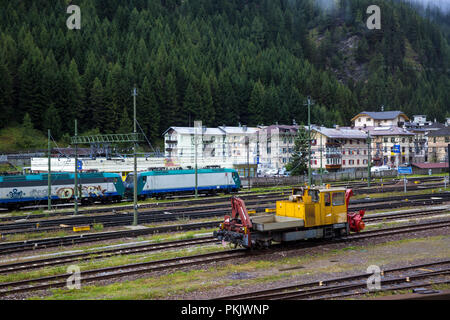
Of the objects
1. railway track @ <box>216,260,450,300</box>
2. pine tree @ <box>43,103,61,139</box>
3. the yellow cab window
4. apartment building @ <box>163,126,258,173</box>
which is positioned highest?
pine tree @ <box>43,103,61,139</box>

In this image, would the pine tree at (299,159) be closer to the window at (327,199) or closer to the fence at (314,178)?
the fence at (314,178)

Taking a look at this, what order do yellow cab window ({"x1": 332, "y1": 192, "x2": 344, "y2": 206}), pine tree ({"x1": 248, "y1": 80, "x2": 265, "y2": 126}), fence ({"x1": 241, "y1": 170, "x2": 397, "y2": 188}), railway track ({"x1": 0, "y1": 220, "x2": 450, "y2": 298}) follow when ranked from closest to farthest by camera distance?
railway track ({"x1": 0, "y1": 220, "x2": 450, "y2": 298}), yellow cab window ({"x1": 332, "y1": 192, "x2": 344, "y2": 206}), fence ({"x1": 241, "y1": 170, "x2": 397, "y2": 188}), pine tree ({"x1": 248, "y1": 80, "x2": 265, "y2": 126})

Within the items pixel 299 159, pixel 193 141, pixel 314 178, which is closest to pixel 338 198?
pixel 314 178

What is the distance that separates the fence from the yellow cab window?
37026mm

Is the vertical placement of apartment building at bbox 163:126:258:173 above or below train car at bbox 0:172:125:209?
above

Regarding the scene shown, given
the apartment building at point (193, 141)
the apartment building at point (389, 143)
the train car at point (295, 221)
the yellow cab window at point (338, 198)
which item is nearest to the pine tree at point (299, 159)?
the apartment building at point (193, 141)

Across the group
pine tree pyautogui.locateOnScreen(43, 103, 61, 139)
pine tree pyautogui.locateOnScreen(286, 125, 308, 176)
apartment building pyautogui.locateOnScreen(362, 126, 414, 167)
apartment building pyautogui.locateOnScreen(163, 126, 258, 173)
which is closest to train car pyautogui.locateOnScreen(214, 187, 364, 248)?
pine tree pyautogui.locateOnScreen(286, 125, 308, 176)

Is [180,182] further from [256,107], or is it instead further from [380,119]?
[380,119]

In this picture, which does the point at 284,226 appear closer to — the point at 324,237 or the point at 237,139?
the point at 324,237

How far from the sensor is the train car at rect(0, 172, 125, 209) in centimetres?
4066

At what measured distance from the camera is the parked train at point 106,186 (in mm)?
41125

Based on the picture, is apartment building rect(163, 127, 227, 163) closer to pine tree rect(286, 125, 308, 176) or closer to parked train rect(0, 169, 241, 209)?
pine tree rect(286, 125, 308, 176)
